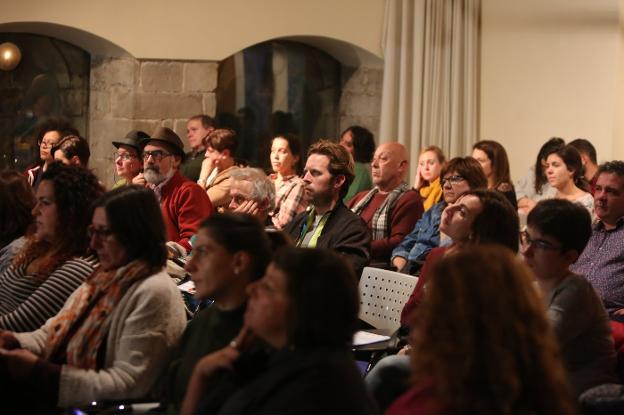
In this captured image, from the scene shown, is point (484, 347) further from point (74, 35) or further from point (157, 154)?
point (74, 35)

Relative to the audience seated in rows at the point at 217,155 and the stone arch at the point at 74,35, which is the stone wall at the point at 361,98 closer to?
the stone arch at the point at 74,35

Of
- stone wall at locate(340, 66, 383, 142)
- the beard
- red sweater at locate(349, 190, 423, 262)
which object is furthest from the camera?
stone wall at locate(340, 66, 383, 142)

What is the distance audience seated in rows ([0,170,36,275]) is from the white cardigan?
4.03 ft

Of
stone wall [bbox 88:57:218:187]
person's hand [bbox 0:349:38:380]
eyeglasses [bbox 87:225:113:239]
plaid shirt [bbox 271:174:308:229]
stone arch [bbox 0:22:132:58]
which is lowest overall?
person's hand [bbox 0:349:38:380]

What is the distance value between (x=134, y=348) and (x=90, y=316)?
175mm

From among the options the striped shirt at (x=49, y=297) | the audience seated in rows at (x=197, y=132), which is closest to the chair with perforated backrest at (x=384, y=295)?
the striped shirt at (x=49, y=297)

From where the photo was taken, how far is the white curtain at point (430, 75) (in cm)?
808

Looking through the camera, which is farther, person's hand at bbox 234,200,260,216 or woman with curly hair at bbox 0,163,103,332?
person's hand at bbox 234,200,260,216

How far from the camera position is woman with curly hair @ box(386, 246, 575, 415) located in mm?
1762

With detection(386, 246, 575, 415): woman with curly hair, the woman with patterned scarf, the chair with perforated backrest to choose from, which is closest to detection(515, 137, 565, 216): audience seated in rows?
the chair with perforated backrest

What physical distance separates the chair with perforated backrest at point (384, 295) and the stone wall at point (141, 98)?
380 centimetres

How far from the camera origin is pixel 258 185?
15.2 feet

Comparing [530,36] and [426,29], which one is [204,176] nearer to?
[426,29]

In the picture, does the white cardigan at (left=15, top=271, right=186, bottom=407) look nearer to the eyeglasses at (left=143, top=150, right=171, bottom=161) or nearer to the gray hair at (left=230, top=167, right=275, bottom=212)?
the gray hair at (left=230, top=167, right=275, bottom=212)
